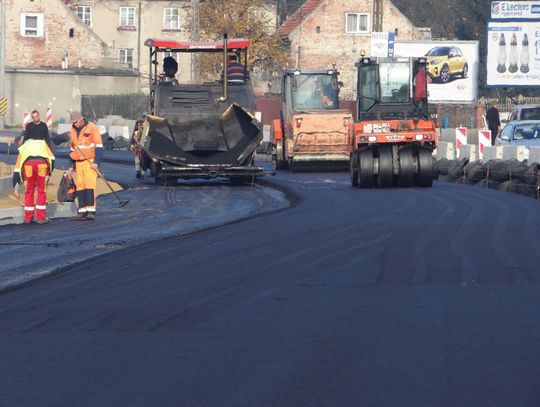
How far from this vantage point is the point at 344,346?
9.22 meters

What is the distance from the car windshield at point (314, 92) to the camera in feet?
121

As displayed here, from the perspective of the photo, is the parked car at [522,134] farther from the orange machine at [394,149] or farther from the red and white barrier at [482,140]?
the orange machine at [394,149]

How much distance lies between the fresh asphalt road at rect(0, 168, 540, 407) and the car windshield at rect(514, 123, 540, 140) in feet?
51.3

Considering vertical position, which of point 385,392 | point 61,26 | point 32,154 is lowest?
point 385,392

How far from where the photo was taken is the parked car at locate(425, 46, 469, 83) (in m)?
61.1

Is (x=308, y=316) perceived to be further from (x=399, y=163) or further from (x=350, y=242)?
(x=399, y=163)

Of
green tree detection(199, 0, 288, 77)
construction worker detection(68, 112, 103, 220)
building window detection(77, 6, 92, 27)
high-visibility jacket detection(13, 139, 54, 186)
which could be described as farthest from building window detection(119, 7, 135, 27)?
high-visibility jacket detection(13, 139, 54, 186)

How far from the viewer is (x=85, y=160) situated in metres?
21.2

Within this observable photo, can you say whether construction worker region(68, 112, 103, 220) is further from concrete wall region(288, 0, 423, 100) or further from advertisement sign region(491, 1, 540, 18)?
concrete wall region(288, 0, 423, 100)

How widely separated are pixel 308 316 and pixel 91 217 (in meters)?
10.7

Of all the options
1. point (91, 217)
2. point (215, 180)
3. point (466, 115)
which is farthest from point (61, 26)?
point (91, 217)

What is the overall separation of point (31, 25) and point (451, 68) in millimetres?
31394

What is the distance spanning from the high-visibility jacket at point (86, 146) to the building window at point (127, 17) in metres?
66.4

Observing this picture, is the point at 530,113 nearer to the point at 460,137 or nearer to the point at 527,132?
the point at 460,137
